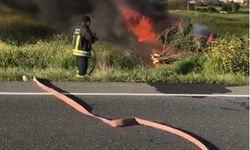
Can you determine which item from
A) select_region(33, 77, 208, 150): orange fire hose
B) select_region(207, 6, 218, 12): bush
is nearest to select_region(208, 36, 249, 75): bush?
select_region(33, 77, 208, 150): orange fire hose

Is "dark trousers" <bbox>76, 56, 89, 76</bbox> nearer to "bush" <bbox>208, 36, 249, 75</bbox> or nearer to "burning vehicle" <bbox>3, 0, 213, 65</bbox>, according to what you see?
"bush" <bbox>208, 36, 249, 75</bbox>

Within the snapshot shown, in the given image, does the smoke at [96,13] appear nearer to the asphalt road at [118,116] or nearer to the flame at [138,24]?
the flame at [138,24]

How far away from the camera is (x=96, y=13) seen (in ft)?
63.4

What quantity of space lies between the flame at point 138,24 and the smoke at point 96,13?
148 millimetres

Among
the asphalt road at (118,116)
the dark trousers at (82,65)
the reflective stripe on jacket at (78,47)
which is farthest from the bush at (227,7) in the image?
the asphalt road at (118,116)

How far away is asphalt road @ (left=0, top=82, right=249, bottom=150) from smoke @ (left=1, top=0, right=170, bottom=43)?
819cm

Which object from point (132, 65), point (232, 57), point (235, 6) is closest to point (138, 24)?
point (132, 65)

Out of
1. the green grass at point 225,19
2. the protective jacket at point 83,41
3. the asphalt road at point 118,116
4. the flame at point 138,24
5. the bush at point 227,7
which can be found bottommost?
the asphalt road at point 118,116

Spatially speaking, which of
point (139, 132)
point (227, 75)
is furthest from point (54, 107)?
point (227, 75)

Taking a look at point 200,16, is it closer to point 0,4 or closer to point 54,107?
point 0,4

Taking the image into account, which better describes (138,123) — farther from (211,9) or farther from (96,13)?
(211,9)

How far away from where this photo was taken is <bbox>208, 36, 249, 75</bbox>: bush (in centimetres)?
1101

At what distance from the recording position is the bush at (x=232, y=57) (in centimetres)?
1101

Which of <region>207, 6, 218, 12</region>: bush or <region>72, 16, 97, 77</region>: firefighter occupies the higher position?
<region>207, 6, 218, 12</region>: bush
